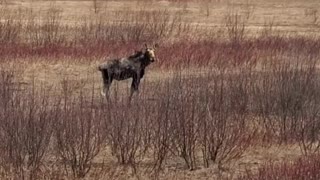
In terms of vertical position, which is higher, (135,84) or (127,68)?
(127,68)

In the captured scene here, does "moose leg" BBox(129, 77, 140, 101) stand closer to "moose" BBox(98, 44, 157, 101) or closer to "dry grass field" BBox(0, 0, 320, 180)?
"moose" BBox(98, 44, 157, 101)

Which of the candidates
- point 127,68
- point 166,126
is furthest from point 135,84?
point 166,126

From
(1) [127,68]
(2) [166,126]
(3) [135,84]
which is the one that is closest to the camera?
(2) [166,126]

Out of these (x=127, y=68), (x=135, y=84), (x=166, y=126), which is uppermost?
(x=127, y=68)

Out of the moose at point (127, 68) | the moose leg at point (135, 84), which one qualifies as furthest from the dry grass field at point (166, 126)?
the moose at point (127, 68)

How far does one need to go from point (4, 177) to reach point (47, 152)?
0.70 meters

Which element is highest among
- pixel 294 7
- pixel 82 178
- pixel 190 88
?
pixel 294 7

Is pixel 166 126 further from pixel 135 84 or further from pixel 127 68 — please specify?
pixel 127 68

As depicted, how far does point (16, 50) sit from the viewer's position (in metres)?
18.6

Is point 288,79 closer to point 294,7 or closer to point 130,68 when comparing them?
point 130,68

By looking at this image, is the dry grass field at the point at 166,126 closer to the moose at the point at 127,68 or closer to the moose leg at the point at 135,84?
the moose leg at the point at 135,84

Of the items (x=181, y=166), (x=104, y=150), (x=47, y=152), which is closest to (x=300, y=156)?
(x=181, y=166)

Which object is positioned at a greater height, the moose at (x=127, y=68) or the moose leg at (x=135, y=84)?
the moose at (x=127, y=68)

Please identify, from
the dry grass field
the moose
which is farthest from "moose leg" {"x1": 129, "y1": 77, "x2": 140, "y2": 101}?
the dry grass field
